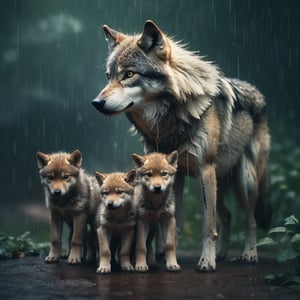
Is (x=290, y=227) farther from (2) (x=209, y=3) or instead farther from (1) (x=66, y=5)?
(1) (x=66, y=5)

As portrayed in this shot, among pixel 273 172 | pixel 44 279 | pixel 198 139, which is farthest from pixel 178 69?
pixel 273 172

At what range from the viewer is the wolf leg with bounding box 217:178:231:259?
7242mm

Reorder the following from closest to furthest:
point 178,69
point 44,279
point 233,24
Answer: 1. point 44,279
2. point 178,69
3. point 233,24

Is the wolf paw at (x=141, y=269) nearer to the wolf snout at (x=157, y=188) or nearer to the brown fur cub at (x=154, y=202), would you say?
the brown fur cub at (x=154, y=202)

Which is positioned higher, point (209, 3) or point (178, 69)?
point (209, 3)

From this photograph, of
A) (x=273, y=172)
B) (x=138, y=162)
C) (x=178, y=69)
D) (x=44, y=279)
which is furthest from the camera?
(x=273, y=172)

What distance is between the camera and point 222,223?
741 cm

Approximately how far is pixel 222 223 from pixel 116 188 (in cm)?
233

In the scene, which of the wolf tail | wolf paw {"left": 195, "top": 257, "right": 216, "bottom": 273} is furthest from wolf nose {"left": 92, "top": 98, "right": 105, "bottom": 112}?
the wolf tail

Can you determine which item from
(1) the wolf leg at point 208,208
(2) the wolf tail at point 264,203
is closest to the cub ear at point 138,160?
(1) the wolf leg at point 208,208

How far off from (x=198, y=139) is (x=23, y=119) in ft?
20.4

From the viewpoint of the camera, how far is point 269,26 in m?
10.5

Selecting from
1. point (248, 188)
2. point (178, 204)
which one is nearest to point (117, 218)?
point (178, 204)

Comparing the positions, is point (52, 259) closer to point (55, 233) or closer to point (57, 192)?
point (55, 233)
